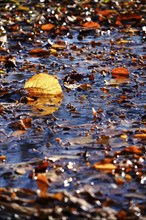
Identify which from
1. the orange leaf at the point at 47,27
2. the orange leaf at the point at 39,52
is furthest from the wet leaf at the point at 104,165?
the orange leaf at the point at 47,27

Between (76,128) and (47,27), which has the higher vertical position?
(76,128)

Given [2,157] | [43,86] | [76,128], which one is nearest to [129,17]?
[43,86]

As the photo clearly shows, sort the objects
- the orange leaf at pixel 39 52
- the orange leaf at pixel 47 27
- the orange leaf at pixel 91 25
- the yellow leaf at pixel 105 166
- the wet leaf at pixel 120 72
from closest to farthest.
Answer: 1. the yellow leaf at pixel 105 166
2. the wet leaf at pixel 120 72
3. the orange leaf at pixel 39 52
4. the orange leaf at pixel 47 27
5. the orange leaf at pixel 91 25

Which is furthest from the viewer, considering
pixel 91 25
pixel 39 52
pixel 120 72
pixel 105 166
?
pixel 91 25

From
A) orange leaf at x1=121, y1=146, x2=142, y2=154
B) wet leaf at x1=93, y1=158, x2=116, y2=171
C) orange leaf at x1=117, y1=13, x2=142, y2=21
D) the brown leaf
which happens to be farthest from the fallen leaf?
orange leaf at x1=117, y1=13, x2=142, y2=21

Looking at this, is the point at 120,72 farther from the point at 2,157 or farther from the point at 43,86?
the point at 2,157

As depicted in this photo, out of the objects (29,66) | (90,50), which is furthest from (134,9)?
(29,66)

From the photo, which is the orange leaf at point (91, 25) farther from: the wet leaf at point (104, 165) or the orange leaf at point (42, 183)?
the orange leaf at point (42, 183)
